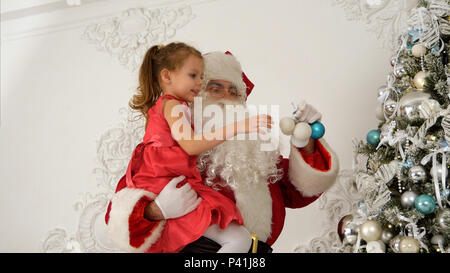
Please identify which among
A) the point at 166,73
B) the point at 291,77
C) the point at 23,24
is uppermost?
the point at 23,24

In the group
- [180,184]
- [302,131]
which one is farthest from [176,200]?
[302,131]

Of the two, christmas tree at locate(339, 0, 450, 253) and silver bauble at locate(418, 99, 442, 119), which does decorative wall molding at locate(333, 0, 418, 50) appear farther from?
silver bauble at locate(418, 99, 442, 119)

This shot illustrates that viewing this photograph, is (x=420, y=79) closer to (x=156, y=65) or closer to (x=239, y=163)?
(x=239, y=163)

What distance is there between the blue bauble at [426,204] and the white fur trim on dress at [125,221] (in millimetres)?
720

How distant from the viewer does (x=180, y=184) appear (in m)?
1.28

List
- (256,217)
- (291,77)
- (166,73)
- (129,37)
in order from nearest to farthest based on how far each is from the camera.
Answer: (256,217) → (166,73) → (291,77) → (129,37)

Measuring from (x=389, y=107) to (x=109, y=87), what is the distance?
1.81 meters

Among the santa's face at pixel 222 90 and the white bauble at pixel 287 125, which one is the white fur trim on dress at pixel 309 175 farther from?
the santa's face at pixel 222 90

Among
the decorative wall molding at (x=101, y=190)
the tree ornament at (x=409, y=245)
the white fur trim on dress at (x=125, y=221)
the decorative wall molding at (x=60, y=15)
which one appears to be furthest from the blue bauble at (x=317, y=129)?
the decorative wall molding at (x=60, y=15)

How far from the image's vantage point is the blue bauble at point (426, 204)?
1233 millimetres

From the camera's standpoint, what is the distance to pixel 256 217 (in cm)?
129
